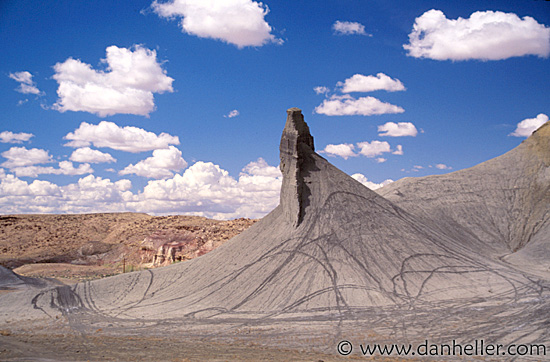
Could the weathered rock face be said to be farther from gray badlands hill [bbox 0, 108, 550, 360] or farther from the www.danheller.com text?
the www.danheller.com text

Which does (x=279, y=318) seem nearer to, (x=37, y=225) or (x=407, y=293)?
(x=407, y=293)

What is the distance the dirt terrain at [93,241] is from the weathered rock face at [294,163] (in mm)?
17949

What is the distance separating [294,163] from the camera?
1955 cm

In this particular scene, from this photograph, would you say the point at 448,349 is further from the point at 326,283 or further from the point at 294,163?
the point at 294,163

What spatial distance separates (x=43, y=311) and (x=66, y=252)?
92.2 feet

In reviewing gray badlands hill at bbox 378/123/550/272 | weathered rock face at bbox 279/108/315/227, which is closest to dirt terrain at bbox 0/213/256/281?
gray badlands hill at bbox 378/123/550/272

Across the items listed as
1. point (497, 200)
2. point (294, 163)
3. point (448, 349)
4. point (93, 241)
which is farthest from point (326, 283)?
point (93, 241)

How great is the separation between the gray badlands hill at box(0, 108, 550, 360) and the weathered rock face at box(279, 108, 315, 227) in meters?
0.06

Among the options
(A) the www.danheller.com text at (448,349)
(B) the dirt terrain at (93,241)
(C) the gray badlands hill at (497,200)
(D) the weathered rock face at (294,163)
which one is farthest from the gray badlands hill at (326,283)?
(B) the dirt terrain at (93,241)

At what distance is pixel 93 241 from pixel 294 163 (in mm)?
33481

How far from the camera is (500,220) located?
27.7m

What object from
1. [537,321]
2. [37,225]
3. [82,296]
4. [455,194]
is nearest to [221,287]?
[82,296]

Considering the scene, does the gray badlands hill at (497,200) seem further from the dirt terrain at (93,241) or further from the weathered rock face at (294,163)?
the dirt terrain at (93,241)

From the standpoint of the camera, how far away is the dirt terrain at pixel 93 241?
35969 mm
